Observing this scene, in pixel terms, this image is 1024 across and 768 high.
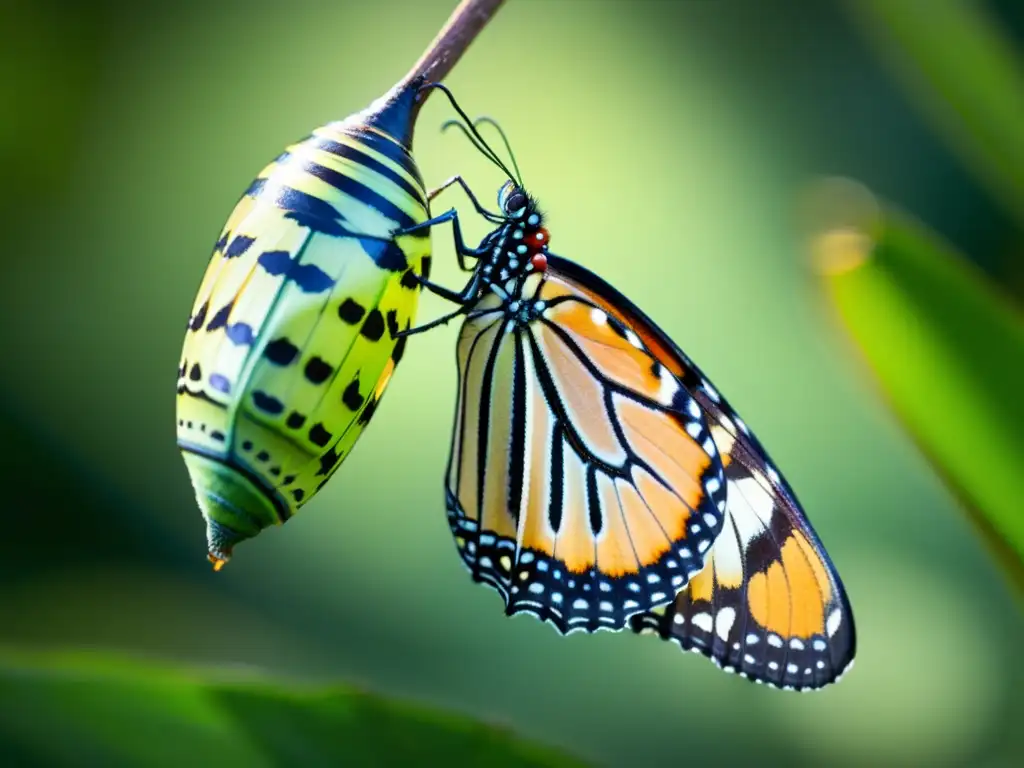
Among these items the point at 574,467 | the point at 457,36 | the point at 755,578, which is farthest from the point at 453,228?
the point at 755,578

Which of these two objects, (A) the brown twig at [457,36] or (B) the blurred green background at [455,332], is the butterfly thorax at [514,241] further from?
(B) the blurred green background at [455,332]

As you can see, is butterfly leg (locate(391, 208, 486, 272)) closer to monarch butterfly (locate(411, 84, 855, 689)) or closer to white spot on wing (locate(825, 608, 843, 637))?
monarch butterfly (locate(411, 84, 855, 689))

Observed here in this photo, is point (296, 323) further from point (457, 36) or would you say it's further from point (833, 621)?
point (833, 621)

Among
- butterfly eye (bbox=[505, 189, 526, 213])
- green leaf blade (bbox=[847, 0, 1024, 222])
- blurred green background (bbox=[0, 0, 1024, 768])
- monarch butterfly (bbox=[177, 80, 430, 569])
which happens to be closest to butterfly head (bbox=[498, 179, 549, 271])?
butterfly eye (bbox=[505, 189, 526, 213])

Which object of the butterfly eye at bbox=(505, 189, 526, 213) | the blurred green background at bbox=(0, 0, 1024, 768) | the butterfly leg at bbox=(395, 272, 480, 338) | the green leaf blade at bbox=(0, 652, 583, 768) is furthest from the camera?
the blurred green background at bbox=(0, 0, 1024, 768)

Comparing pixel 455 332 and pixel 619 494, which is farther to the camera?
pixel 455 332

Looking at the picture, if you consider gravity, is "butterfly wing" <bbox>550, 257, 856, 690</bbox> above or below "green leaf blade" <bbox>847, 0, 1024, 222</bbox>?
below

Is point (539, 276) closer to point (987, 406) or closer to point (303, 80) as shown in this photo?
point (987, 406)
